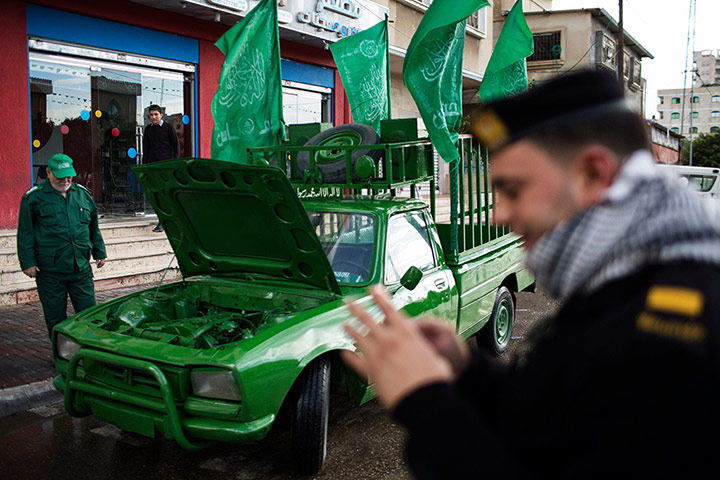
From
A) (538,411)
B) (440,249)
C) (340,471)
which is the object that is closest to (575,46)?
(440,249)

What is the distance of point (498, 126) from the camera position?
1.13 metres

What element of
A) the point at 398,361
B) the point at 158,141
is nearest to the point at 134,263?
the point at 158,141

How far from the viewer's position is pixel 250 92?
700 cm

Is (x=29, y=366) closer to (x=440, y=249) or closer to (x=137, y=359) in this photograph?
(x=137, y=359)

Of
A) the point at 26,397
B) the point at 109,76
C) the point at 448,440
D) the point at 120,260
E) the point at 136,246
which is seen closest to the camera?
the point at 448,440

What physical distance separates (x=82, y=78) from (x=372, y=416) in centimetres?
828

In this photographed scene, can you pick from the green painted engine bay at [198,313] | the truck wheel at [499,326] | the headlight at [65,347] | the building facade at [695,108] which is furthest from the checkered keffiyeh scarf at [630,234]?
the building facade at [695,108]

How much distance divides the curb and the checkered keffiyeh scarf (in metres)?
4.91

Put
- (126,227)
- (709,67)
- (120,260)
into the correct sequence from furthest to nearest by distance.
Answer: (709,67)
(126,227)
(120,260)

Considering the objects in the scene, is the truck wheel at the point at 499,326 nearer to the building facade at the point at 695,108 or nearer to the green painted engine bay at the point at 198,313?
the green painted engine bay at the point at 198,313

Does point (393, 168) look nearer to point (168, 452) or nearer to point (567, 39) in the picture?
point (168, 452)

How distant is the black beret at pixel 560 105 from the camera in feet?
3.50

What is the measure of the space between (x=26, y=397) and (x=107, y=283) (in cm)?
393

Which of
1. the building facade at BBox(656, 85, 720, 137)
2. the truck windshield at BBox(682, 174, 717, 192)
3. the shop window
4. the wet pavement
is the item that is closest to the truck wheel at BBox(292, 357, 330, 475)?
the wet pavement
